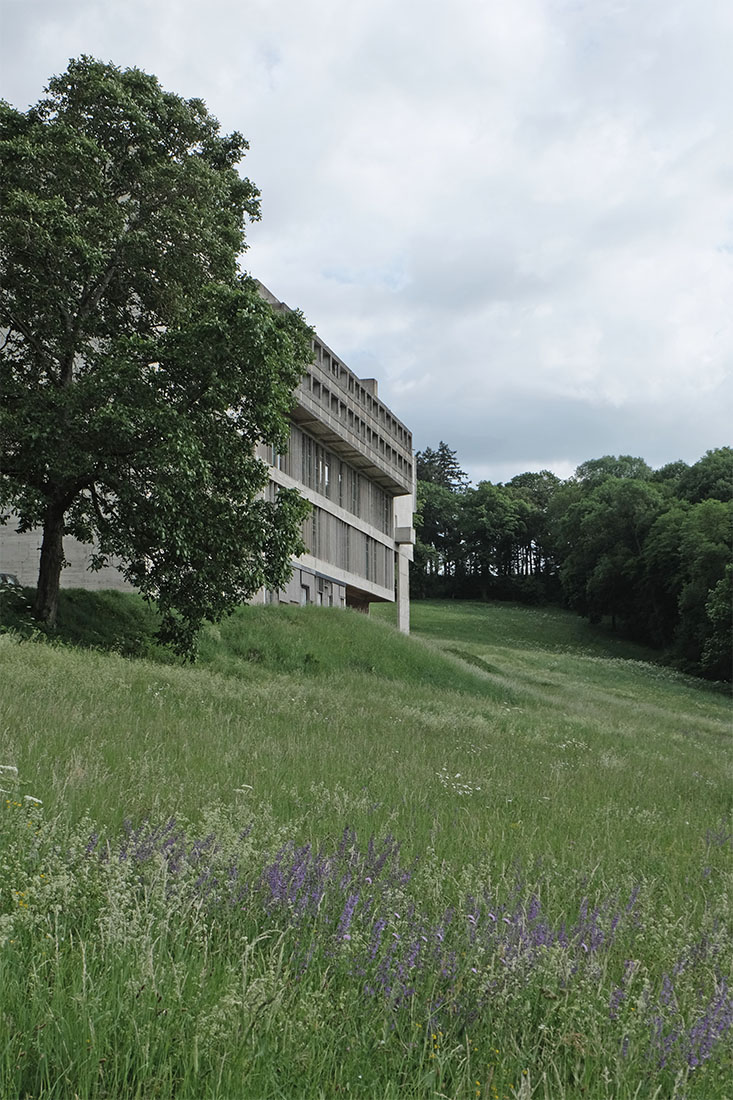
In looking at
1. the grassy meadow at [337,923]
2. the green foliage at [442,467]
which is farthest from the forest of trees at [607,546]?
the grassy meadow at [337,923]

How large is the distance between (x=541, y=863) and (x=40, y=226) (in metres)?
20.4

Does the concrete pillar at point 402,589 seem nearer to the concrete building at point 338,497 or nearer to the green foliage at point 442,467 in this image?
the concrete building at point 338,497

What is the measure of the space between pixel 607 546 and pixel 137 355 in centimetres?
8747

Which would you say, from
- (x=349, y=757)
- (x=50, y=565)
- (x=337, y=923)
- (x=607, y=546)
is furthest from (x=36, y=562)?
(x=607, y=546)

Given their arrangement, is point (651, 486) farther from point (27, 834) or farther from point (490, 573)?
point (27, 834)

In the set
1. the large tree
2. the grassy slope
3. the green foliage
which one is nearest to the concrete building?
the grassy slope

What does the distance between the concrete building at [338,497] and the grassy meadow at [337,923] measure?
2544 centimetres

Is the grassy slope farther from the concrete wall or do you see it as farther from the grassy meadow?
the concrete wall

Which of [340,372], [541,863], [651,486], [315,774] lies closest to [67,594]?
[315,774]

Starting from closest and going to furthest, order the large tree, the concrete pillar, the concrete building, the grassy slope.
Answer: the grassy slope, the large tree, the concrete building, the concrete pillar

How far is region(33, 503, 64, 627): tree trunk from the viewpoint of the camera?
24281mm

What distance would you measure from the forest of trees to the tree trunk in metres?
57.0

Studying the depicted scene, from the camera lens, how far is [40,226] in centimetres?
2191

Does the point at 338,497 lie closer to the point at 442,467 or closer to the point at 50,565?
the point at 50,565
